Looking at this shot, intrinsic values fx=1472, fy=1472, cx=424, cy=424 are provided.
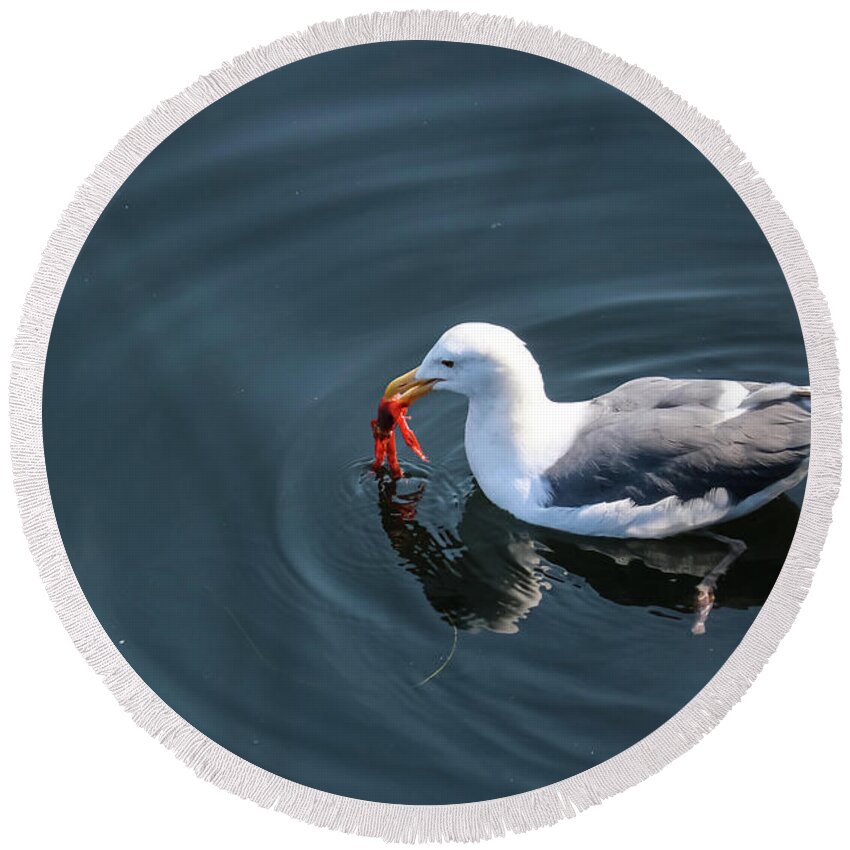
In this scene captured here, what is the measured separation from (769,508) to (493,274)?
1151 mm

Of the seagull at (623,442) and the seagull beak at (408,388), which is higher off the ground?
the seagull beak at (408,388)

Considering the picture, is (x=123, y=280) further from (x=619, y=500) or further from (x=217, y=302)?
(x=619, y=500)

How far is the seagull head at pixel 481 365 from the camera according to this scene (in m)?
3.99

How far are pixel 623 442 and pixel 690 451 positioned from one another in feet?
0.59

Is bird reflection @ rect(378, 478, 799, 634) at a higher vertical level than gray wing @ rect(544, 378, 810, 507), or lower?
lower

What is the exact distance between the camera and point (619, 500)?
401 cm

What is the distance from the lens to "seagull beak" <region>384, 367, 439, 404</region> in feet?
13.5

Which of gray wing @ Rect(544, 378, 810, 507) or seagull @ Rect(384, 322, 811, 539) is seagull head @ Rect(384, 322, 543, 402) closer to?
seagull @ Rect(384, 322, 811, 539)

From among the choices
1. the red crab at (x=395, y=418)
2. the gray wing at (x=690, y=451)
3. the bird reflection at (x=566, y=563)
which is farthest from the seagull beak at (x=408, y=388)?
the gray wing at (x=690, y=451)

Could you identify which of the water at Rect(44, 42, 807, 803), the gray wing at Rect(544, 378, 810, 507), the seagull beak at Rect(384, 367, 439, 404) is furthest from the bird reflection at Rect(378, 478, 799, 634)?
the seagull beak at Rect(384, 367, 439, 404)

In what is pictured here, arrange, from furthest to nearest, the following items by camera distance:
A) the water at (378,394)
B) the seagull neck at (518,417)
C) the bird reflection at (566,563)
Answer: the seagull neck at (518,417)
the bird reflection at (566,563)
the water at (378,394)

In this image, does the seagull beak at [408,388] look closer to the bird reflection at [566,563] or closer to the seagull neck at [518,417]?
the seagull neck at [518,417]

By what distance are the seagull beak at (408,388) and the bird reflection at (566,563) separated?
0.27 m

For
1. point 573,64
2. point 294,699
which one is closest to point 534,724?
point 294,699
